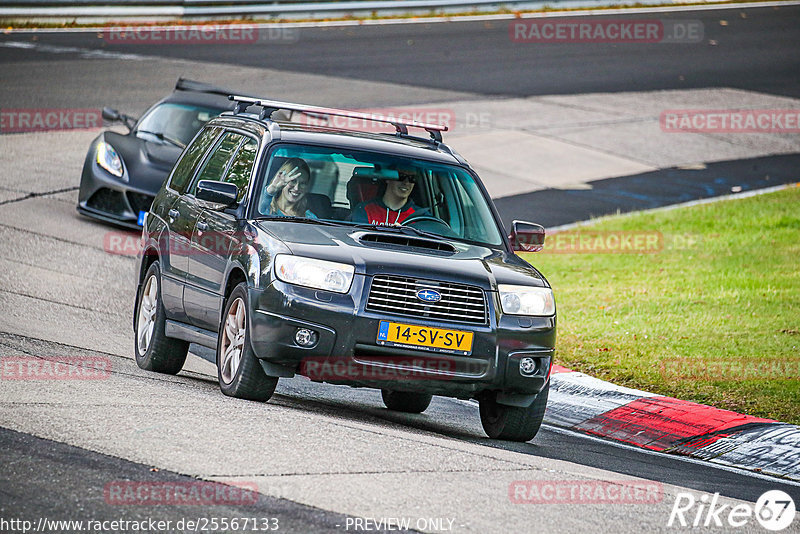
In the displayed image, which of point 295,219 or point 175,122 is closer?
point 295,219

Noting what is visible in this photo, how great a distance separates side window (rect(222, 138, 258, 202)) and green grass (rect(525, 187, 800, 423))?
342 cm

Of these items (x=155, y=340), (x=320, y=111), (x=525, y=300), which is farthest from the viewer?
(x=155, y=340)

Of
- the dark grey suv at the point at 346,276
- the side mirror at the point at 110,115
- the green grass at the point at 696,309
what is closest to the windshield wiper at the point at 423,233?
the dark grey suv at the point at 346,276

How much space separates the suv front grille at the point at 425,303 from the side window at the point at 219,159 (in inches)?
83.8

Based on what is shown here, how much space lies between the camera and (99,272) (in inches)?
525

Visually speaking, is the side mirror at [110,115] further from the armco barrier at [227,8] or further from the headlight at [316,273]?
the armco barrier at [227,8]

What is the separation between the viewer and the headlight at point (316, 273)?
759cm

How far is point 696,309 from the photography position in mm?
12438

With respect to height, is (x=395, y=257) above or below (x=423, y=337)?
above

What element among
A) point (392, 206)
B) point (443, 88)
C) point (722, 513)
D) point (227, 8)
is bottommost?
point (722, 513)

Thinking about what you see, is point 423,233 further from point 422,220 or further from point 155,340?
point 155,340

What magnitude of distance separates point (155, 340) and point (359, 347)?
2300mm

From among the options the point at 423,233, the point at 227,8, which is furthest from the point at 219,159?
the point at 227,8

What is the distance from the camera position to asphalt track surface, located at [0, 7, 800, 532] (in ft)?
19.1
